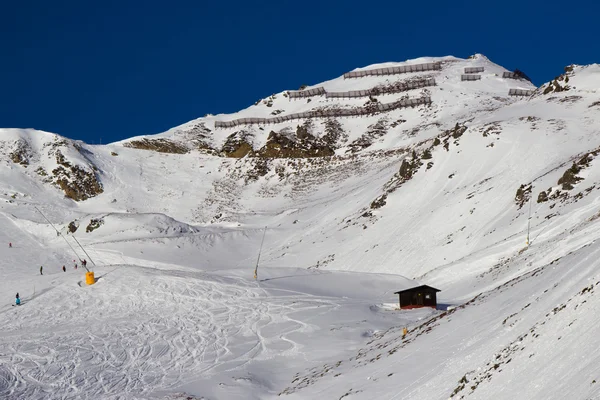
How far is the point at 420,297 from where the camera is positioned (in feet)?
136

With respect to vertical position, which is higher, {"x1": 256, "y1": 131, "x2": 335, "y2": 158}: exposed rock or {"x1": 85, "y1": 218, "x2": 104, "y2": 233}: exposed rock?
{"x1": 256, "y1": 131, "x2": 335, "y2": 158}: exposed rock

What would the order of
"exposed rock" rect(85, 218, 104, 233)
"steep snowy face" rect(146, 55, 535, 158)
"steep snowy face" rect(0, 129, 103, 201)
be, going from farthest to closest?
"steep snowy face" rect(146, 55, 535, 158)
"steep snowy face" rect(0, 129, 103, 201)
"exposed rock" rect(85, 218, 104, 233)

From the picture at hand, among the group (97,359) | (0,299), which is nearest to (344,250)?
(0,299)

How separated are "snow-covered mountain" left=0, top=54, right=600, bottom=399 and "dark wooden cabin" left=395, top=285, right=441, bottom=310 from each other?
1478 mm

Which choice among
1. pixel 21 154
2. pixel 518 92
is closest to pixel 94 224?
pixel 21 154

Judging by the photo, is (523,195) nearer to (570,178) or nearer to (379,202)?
(570,178)

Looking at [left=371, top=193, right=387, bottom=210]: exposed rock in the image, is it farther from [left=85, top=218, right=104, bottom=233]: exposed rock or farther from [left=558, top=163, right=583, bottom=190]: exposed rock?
[left=85, top=218, right=104, bottom=233]: exposed rock

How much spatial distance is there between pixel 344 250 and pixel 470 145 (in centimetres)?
2183

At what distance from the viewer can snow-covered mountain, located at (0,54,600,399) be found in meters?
22.5

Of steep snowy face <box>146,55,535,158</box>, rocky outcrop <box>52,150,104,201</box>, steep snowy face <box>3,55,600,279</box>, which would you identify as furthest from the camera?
steep snowy face <box>146,55,535,158</box>

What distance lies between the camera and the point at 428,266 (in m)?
57.8

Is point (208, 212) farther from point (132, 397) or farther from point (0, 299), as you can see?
point (132, 397)

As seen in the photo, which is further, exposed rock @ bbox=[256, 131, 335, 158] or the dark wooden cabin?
exposed rock @ bbox=[256, 131, 335, 158]

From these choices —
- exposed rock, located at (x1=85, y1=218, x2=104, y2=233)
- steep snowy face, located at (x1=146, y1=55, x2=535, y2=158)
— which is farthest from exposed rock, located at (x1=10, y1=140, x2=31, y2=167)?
exposed rock, located at (x1=85, y1=218, x2=104, y2=233)
